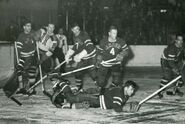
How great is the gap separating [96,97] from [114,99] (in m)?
0.40

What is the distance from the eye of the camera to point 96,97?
22.7 ft

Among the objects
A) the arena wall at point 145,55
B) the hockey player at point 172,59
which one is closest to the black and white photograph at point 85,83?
the hockey player at point 172,59

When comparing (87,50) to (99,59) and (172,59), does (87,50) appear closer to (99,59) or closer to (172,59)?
(99,59)

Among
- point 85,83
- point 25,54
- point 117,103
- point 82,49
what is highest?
point 82,49

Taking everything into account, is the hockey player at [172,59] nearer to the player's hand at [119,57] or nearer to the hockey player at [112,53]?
the hockey player at [112,53]

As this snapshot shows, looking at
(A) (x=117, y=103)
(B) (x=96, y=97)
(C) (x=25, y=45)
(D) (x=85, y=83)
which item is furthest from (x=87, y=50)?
(D) (x=85, y=83)

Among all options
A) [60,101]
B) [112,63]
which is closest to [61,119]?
[60,101]

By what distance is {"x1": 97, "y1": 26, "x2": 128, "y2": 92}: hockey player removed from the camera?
8148 mm

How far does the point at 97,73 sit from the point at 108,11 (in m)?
8.39

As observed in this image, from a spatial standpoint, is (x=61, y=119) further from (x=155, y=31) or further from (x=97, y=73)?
(x=155, y=31)

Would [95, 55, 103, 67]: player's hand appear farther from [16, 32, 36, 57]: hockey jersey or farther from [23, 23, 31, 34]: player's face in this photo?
[23, 23, 31, 34]: player's face

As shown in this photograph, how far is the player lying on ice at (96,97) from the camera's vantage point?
6.70 meters

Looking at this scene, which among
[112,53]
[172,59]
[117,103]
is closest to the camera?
[117,103]

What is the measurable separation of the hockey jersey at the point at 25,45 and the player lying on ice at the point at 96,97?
1.60 meters
